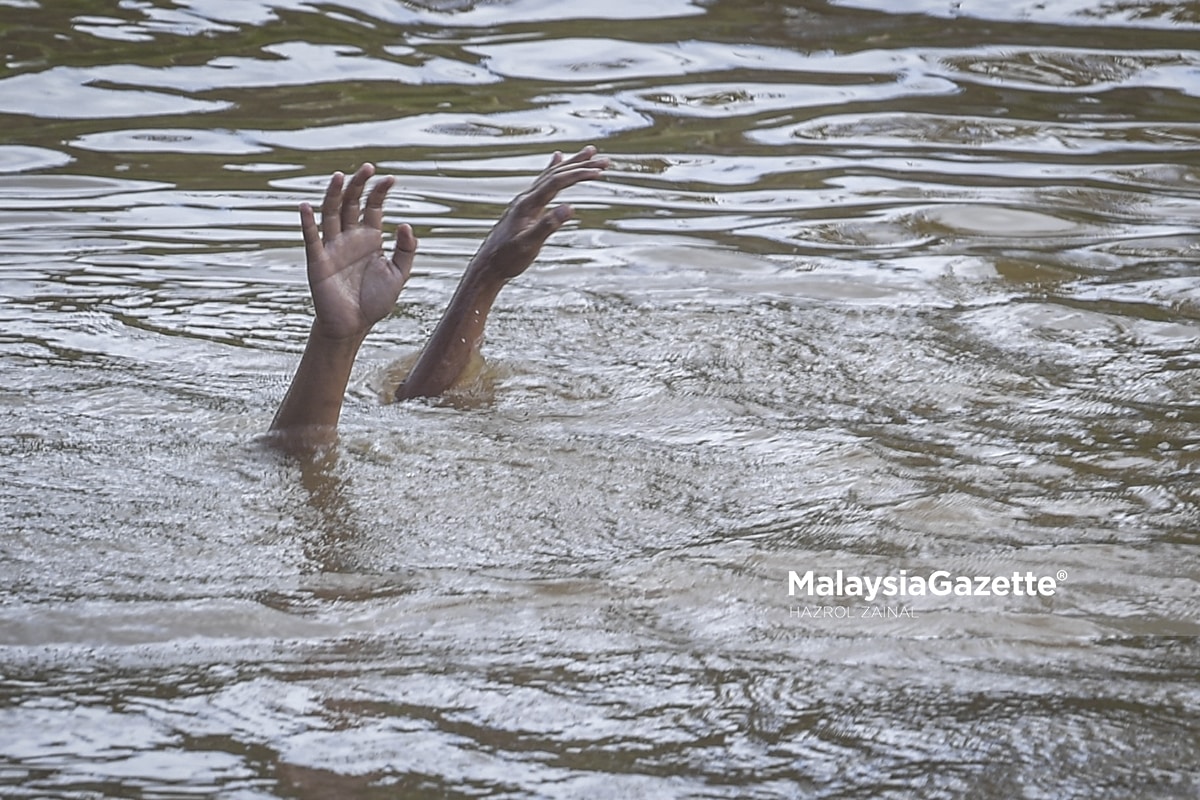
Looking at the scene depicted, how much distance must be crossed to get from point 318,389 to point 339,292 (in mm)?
230

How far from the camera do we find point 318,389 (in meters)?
3.15

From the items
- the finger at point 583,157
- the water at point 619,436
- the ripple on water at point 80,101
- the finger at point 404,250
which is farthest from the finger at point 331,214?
the ripple on water at point 80,101

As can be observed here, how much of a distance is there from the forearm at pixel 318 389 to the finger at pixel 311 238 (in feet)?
0.48

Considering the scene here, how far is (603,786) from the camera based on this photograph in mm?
1942

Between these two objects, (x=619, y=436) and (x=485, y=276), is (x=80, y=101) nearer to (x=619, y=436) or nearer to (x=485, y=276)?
(x=485, y=276)

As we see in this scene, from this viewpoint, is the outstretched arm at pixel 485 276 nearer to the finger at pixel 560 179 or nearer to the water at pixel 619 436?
the finger at pixel 560 179

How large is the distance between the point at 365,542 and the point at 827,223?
10.2 ft

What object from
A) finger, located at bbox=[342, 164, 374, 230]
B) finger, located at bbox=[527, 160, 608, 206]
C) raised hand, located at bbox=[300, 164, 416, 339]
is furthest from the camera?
finger, located at bbox=[527, 160, 608, 206]

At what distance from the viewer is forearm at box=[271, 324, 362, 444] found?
3.11m

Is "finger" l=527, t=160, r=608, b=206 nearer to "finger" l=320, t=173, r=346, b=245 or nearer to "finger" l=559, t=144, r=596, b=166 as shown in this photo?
"finger" l=559, t=144, r=596, b=166

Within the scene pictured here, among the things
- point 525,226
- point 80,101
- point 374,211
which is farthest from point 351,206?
point 80,101

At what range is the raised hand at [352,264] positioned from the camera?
120 inches

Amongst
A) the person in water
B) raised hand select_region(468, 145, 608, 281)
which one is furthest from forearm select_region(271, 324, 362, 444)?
raised hand select_region(468, 145, 608, 281)

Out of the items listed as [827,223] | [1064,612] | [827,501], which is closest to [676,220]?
[827,223]
